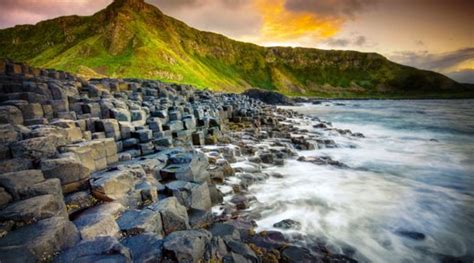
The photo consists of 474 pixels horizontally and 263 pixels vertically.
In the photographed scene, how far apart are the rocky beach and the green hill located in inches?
2675

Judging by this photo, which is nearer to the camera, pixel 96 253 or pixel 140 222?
pixel 96 253

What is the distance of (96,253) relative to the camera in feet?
12.4

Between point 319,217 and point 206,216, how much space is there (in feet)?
12.0

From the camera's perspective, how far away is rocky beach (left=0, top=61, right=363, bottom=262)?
13.3ft

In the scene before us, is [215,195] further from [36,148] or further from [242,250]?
[36,148]

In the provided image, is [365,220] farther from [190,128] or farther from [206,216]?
[190,128]

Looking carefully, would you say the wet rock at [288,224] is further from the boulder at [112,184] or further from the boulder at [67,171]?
the boulder at [67,171]

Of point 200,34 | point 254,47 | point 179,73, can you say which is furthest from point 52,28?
point 254,47

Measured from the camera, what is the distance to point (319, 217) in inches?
308

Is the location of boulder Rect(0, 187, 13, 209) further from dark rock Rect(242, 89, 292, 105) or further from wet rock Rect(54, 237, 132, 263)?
dark rock Rect(242, 89, 292, 105)

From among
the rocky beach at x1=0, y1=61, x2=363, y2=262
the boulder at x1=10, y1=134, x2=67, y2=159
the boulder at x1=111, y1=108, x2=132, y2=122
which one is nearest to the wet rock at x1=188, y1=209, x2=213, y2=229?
the rocky beach at x1=0, y1=61, x2=363, y2=262

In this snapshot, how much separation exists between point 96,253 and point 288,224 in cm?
495

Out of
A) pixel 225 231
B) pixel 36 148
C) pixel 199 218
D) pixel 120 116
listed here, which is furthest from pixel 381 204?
pixel 120 116

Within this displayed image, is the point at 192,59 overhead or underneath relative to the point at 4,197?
overhead
